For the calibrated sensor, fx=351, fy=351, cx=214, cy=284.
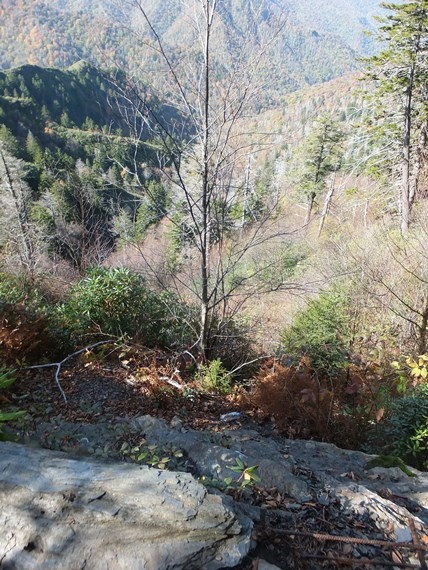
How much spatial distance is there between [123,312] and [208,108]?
2.97m

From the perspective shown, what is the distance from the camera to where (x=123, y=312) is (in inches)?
202

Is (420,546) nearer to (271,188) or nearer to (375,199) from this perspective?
(271,188)

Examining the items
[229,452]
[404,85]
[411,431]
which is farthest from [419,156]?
[229,452]

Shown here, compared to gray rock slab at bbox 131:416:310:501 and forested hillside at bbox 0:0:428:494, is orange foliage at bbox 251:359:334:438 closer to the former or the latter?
forested hillside at bbox 0:0:428:494

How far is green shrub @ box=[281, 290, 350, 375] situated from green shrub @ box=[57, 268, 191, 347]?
2.19m

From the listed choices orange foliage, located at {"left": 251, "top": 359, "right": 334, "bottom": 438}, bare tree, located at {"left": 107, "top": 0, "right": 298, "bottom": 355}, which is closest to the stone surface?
orange foliage, located at {"left": 251, "top": 359, "right": 334, "bottom": 438}

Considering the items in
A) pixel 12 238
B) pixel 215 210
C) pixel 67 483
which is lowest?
pixel 12 238

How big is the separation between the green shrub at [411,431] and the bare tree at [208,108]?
1.85 metres

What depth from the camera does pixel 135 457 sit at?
2.57 m

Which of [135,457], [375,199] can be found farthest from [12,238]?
[375,199]

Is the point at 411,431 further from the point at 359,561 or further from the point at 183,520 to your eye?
the point at 183,520

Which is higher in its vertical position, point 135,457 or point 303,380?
point 135,457

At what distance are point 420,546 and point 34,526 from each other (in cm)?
180

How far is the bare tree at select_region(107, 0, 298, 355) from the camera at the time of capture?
345 cm
